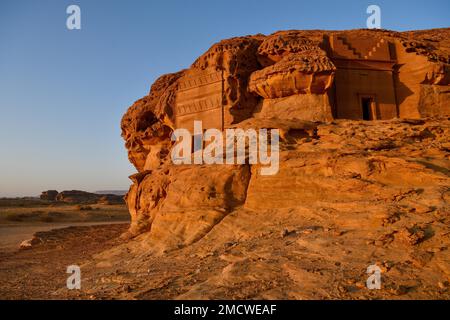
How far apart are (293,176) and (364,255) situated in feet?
9.16

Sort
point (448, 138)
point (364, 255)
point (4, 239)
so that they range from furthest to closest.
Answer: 1. point (4, 239)
2. point (448, 138)
3. point (364, 255)

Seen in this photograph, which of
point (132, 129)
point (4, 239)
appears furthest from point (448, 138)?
point (4, 239)

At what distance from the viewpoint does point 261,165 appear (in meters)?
7.82

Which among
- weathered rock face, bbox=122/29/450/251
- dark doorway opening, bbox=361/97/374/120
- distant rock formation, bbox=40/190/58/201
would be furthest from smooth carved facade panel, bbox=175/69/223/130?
distant rock formation, bbox=40/190/58/201

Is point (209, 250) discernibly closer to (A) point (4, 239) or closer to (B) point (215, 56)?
(B) point (215, 56)

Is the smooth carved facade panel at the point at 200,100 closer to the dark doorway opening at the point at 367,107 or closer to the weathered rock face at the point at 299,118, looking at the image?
the weathered rock face at the point at 299,118

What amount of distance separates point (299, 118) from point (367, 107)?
3.12 m

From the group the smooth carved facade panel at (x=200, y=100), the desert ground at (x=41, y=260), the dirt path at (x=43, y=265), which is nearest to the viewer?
the dirt path at (x=43, y=265)

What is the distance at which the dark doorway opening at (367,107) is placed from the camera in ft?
40.0

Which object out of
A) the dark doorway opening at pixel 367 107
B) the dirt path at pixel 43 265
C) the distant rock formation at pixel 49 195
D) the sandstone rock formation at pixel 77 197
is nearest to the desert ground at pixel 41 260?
the dirt path at pixel 43 265

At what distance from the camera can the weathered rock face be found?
7023 millimetres

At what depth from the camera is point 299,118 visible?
11141 mm

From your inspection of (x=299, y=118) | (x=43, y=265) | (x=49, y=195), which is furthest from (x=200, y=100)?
(x=49, y=195)

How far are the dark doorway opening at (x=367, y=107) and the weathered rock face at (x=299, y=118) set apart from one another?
37 mm
